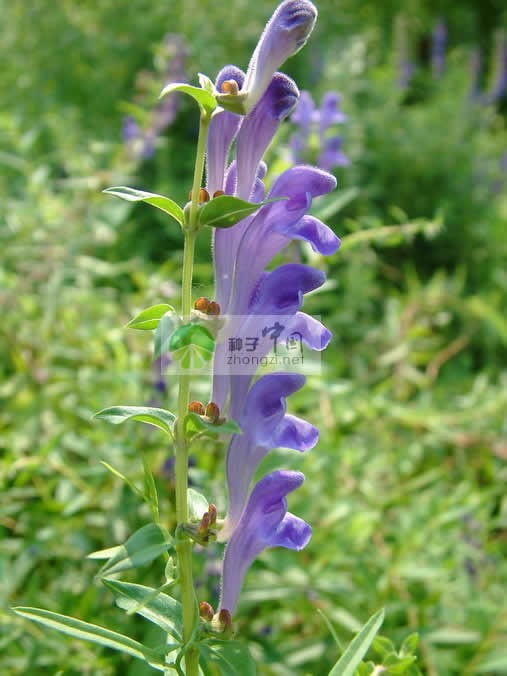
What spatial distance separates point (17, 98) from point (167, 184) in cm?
144

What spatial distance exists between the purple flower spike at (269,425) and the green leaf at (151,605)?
0.14 meters

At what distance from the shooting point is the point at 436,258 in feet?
18.3

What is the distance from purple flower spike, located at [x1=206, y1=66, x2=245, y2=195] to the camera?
1075mm

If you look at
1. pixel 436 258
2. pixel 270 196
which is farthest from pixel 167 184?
pixel 270 196

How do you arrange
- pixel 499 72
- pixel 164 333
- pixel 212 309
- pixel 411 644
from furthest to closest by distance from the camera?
pixel 499 72 → pixel 411 644 → pixel 212 309 → pixel 164 333

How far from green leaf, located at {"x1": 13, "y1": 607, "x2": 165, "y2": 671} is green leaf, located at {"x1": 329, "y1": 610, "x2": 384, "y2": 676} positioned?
27 cm

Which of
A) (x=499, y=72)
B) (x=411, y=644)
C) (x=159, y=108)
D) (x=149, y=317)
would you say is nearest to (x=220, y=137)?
(x=149, y=317)

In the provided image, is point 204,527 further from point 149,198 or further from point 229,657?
point 149,198

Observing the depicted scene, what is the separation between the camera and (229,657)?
99 cm

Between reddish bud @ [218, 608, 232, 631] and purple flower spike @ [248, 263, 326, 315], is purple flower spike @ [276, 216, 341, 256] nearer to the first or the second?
purple flower spike @ [248, 263, 326, 315]

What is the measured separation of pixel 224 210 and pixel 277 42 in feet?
1.02

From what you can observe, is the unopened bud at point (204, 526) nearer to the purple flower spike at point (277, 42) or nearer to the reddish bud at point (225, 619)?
the reddish bud at point (225, 619)

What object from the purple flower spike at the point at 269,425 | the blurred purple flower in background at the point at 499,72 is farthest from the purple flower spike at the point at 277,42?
the blurred purple flower in background at the point at 499,72

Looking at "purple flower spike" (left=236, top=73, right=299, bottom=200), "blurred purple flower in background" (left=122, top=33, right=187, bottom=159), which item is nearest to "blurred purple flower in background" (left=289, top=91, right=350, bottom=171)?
"blurred purple flower in background" (left=122, top=33, right=187, bottom=159)
